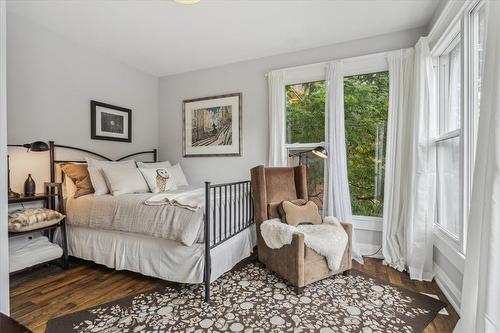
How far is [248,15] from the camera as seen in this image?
252 cm

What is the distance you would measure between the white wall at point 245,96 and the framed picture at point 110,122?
2.06ft

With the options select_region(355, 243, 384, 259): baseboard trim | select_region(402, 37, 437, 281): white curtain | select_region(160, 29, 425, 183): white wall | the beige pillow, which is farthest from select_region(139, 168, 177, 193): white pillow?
select_region(402, 37, 437, 281): white curtain

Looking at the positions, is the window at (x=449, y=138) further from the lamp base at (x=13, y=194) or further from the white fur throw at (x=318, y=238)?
the lamp base at (x=13, y=194)

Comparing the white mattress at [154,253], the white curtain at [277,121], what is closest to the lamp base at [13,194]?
the white mattress at [154,253]

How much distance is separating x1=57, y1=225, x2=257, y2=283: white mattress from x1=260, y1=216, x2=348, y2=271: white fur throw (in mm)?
408

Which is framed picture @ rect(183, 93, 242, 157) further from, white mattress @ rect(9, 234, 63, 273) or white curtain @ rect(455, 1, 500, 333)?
white curtain @ rect(455, 1, 500, 333)

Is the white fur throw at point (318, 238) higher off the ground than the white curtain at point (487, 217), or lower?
lower

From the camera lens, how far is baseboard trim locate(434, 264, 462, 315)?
192 centimetres

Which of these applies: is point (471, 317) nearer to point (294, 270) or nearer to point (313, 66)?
point (294, 270)

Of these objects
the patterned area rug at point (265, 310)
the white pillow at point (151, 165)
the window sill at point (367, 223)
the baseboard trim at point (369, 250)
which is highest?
the white pillow at point (151, 165)

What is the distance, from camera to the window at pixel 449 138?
7.14 feet

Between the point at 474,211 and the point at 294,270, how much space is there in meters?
1.29

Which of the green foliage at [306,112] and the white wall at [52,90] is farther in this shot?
the green foliage at [306,112]

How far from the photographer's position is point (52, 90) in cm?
283
